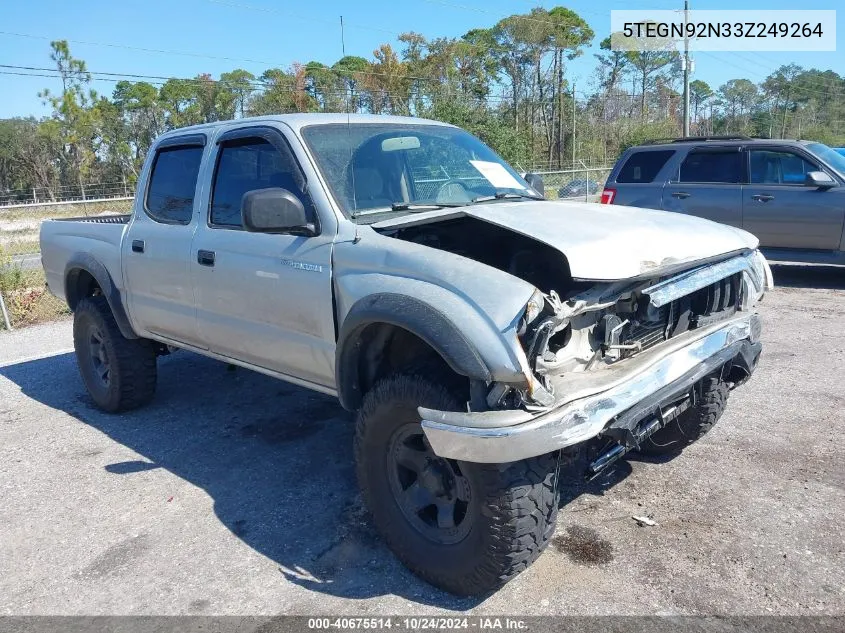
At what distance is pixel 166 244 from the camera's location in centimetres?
459

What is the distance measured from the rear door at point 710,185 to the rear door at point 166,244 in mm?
7086

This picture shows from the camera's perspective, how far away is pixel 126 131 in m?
46.9

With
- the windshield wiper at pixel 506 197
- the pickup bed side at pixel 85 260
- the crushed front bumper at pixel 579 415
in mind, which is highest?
the windshield wiper at pixel 506 197

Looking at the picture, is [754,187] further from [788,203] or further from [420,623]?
[420,623]

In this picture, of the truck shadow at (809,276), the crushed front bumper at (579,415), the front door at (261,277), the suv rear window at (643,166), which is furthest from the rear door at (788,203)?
the front door at (261,277)

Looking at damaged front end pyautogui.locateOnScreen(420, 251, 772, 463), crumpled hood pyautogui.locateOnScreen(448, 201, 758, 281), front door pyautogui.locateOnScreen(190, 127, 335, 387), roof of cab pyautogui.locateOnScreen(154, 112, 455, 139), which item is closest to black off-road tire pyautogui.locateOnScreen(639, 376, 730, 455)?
damaged front end pyautogui.locateOnScreen(420, 251, 772, 463)

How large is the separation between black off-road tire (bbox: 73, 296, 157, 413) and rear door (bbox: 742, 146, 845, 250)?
771cm

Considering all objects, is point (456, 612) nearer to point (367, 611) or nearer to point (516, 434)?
point (367, 611)

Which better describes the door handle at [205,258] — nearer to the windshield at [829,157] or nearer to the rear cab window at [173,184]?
the rear cab window at [173,184]

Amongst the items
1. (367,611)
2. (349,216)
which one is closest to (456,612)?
(367,611)

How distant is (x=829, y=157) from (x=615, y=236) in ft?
25.1

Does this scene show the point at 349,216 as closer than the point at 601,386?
No

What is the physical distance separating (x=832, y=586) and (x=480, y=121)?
1056 inches

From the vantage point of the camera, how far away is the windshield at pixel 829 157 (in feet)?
29.1
